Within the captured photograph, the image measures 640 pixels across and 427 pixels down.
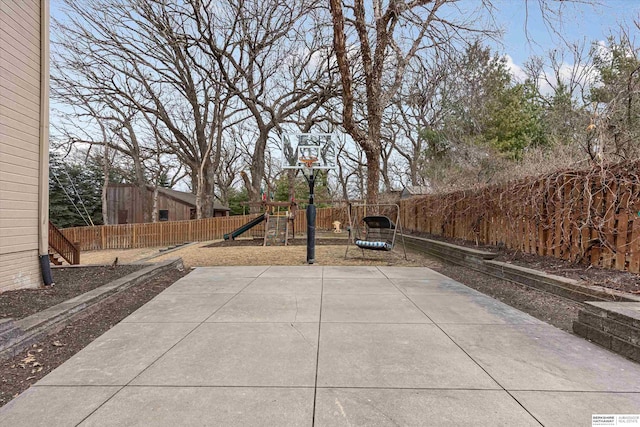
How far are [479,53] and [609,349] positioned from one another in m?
10.6

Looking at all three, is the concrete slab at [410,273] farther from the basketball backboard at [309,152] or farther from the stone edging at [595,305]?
the basketball backboard at [309,152]

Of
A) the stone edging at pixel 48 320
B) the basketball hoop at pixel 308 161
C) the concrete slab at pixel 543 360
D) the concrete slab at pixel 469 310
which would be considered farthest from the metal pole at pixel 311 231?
the concrete slab at pixel 543 360

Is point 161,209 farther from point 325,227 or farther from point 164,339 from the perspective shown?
point 164,339

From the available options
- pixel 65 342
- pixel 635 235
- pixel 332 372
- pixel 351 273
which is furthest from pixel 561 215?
pixel 65 342

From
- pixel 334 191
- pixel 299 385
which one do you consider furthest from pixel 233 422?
pixel 334 191

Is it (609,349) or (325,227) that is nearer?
(609,349)

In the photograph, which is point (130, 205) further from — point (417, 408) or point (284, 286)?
point (417, 408)

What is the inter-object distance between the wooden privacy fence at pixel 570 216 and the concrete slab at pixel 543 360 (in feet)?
6.63

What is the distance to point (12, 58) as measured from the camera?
5062 mm

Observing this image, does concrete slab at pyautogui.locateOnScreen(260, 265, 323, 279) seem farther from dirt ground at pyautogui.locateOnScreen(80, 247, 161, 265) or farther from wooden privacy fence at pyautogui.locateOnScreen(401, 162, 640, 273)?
dirt ground at pyautogui.locateOnScreen(80, 247, 161, 265)

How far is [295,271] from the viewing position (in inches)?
A: 279

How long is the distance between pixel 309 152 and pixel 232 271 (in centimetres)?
412

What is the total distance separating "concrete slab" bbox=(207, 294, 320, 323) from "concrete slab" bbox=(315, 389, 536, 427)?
162 cm

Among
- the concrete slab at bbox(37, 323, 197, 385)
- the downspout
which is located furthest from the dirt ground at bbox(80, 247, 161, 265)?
the concrete slab at bbox(37, 323, 197, 385)
